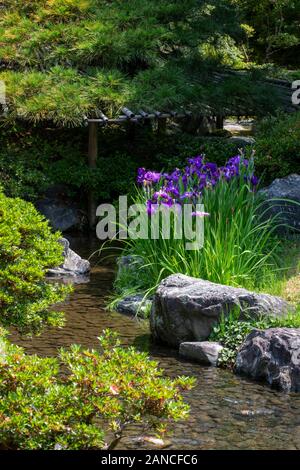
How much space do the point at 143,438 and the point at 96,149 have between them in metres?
9.68

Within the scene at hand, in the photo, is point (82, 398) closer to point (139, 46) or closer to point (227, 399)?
point (227, 399)

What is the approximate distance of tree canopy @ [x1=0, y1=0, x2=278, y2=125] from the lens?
1387 cm

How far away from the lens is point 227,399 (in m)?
6.54


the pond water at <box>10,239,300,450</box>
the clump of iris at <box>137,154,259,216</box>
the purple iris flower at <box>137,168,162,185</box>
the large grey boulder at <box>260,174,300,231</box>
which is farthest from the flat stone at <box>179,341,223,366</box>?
the large grey boulder at <box>260,174,300,231</box>

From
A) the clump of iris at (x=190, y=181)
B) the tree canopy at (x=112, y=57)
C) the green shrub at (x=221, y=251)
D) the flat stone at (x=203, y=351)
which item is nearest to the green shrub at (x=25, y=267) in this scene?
the flat stone at (x=203, y=351)

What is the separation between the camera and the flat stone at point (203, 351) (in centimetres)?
745

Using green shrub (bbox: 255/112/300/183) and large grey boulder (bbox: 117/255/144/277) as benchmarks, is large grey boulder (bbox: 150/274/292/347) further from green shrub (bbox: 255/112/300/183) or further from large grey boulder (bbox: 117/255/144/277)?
green shrub (bbox: 255/112/300/183)

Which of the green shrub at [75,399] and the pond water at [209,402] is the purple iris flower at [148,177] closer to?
the pond water at [209,402]

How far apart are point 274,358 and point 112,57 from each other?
365 inches

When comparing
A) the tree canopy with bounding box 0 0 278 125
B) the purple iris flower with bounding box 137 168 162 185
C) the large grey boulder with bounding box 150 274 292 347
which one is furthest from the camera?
the tree canopy with bounding box 0 0 278 125

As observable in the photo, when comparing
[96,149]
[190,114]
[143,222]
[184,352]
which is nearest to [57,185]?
[96,149]

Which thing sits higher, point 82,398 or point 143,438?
point 82,398

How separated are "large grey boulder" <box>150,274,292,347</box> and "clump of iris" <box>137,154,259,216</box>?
3.80ft

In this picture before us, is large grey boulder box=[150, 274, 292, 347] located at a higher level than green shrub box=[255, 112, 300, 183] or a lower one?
lower
